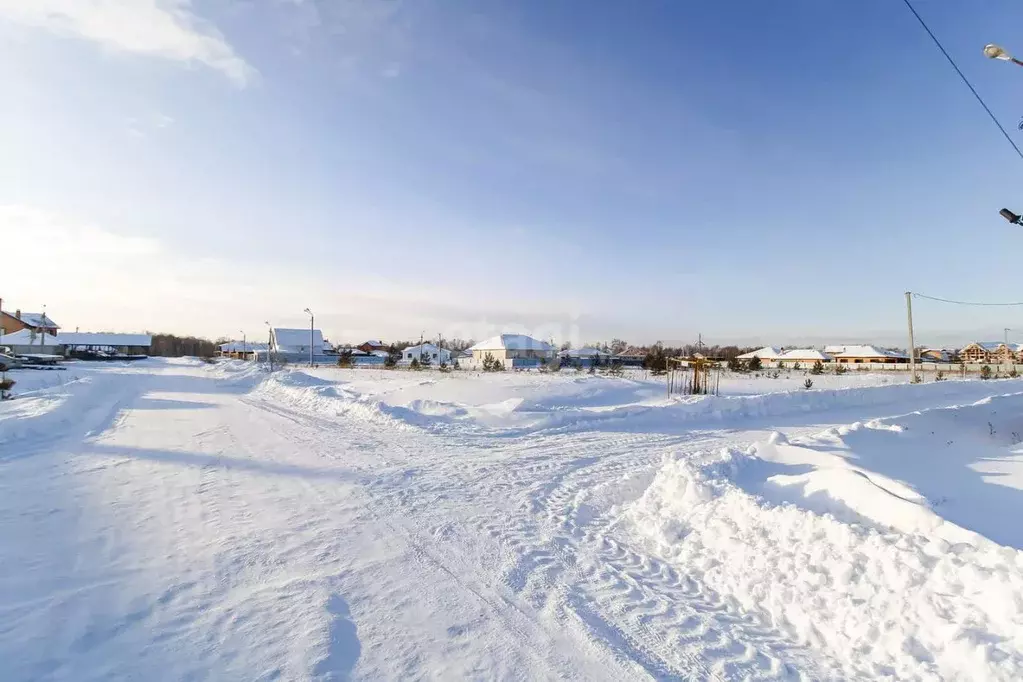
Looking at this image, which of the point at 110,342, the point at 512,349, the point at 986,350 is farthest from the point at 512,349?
the point at 986,350

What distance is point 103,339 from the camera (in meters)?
97.5

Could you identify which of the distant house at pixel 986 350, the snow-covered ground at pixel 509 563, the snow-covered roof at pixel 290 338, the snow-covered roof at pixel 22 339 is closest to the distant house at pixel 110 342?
the snow-covered roof at pixel 22 339

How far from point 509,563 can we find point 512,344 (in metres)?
66.5

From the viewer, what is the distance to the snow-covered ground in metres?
3.54

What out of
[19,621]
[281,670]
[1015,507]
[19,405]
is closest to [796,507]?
[1015,507]

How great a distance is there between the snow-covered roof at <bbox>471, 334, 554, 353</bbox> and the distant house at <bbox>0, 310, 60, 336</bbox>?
60.3 meters

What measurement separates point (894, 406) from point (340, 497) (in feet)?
76.6

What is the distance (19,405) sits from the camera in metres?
15.0

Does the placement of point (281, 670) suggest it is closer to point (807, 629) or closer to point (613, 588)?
point (613, 588)

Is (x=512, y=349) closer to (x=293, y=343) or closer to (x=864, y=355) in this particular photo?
(x=293, y=343)

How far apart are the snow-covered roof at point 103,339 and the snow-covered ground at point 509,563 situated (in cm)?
10748

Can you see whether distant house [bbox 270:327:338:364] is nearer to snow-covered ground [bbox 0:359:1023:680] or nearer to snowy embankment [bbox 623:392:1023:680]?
snow-covered ground [bbox 0:359:1023:680]

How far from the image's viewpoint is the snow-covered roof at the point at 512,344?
233 ft

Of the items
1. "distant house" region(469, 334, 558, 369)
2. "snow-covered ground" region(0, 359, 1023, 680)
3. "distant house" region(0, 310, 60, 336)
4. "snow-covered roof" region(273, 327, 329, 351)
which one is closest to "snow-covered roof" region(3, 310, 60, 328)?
"distant house" region(0, 310, 60, 336)
